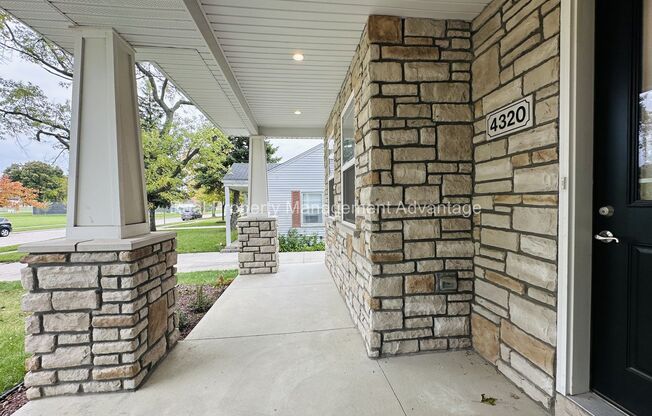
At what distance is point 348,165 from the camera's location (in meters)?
3.58

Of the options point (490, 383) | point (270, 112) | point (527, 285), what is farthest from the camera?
point (270, 112)

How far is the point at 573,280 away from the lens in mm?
1520

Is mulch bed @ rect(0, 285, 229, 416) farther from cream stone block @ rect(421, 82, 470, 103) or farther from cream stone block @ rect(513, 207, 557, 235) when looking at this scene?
cream stone block @ rect(421, 82, 470, 103)

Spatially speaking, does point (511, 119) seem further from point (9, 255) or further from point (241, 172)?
point (9, 255)

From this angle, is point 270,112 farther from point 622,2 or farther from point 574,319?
point 574,319

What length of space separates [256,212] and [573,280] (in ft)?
15.6

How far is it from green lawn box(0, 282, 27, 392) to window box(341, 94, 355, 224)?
332 centimetres

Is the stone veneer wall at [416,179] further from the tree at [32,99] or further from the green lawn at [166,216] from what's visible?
the green lawn at [166,216]

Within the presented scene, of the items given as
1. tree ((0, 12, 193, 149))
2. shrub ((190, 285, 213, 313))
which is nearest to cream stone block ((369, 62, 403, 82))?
shrub ((190, 285, 213, 313))

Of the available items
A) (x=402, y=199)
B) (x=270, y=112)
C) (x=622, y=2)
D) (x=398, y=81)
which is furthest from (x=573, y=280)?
(x=270, y=112)

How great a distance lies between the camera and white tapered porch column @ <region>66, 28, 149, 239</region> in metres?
2.02

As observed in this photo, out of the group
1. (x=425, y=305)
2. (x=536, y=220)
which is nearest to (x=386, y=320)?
(x=425, y=305)

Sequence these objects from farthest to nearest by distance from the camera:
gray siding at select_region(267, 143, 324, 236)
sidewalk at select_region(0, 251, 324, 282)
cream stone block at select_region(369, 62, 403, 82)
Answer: gray siding at select_region(267, 143, 324, 236) < sidewalk at select_region(0, 251, 324, 282) < cream stone block at select_region(369, 62, 403, 82)

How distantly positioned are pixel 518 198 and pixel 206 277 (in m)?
5.29
